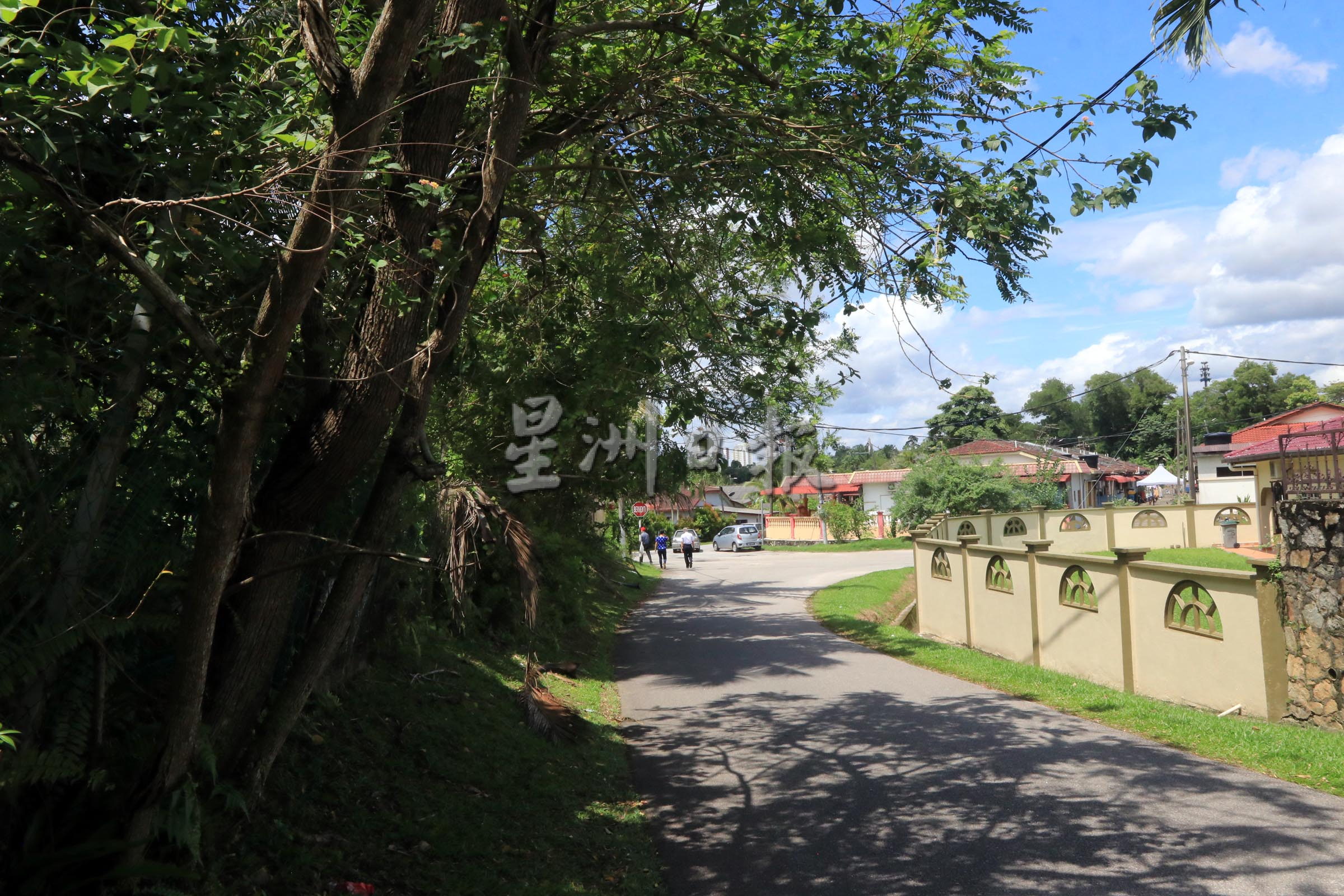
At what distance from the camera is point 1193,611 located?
9.89 meters

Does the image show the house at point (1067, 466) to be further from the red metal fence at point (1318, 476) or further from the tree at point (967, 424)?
the red metal fence at point (1318, 476)

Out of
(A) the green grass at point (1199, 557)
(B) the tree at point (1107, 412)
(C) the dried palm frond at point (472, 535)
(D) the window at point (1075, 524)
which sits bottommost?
(A) the green grass at point (1199, 557)

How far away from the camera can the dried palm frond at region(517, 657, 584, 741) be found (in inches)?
303

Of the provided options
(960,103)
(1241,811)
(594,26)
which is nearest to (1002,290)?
(960,103)

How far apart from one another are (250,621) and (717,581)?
2528 centimetres

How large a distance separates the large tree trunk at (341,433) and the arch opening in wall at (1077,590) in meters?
9.48

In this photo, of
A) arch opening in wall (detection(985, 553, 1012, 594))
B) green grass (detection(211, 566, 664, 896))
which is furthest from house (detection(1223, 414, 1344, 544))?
green grass (detection(211, 566, 664, 896))

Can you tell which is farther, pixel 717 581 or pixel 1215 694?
pixel 717 581

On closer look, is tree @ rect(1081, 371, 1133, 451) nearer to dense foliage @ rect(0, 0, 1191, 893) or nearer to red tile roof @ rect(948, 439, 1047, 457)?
red tile roof @ rect(948, 439, 1047, 457)

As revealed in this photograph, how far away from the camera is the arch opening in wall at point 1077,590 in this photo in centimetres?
1170

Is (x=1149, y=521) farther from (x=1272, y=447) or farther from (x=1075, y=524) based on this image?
(x=1272, y=447)

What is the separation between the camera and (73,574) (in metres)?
3.79

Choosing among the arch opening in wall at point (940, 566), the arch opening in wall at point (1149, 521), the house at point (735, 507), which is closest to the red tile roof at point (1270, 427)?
the arch opening in wall at point (1149, 521)

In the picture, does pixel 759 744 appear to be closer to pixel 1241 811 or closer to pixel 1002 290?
pixel 1241 811
